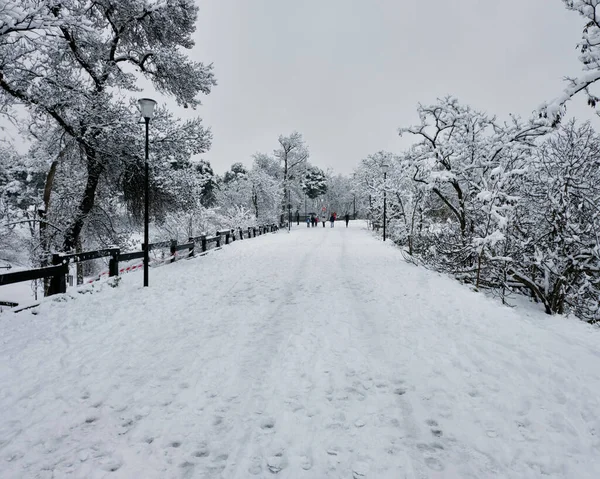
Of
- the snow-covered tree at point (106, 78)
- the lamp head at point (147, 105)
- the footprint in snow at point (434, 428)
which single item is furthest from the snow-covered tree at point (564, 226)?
the snow-covered tree at point (106, 78)

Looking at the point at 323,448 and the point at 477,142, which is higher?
the point at 477,142

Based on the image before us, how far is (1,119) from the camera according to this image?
8.47 m

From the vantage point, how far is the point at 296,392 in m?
3.51

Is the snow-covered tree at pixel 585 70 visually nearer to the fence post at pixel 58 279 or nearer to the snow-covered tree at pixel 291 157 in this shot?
the fence post at pixel 58 279

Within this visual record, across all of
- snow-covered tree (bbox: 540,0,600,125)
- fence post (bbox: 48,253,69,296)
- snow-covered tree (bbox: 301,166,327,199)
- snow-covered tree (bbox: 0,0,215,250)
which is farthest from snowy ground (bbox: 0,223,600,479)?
snow-covered tree (bbox: 301,166,327,199)

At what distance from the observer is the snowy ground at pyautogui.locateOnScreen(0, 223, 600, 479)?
2.53 metres

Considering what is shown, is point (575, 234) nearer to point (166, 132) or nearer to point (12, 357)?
point (12, 357)

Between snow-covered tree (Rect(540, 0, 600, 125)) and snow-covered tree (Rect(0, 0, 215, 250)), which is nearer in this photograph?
snow-covered tree (Rect(540, 0, 600, 125))

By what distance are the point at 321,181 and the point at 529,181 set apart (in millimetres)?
69810

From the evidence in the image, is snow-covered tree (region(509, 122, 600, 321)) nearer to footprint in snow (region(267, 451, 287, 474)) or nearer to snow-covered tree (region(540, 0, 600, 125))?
snow-covered tree (region(540, 0, 600, 125))

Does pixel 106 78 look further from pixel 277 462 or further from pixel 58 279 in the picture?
pixel 277 462

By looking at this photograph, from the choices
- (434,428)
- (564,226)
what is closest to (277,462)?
(434,428)

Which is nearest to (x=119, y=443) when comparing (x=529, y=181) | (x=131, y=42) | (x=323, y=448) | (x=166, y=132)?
(x=323, y=448)

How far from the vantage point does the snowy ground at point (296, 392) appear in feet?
8.29
